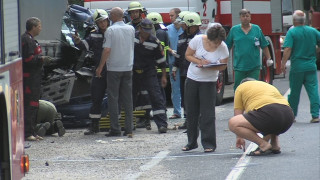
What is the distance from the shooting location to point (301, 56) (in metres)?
13.7

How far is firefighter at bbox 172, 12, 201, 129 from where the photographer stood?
12648 mm

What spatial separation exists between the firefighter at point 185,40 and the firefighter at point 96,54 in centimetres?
118

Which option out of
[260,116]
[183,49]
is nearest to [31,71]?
[183,49]

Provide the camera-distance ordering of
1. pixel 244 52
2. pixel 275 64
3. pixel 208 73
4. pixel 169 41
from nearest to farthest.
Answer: pixel 208 73 → pixel 244 52 → pixel 169 41 → pixel 275 64

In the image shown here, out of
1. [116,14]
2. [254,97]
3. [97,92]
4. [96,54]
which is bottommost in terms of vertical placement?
[97,92]

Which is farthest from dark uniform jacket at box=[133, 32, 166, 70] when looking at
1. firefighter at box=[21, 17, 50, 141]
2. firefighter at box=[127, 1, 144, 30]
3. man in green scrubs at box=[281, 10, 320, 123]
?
man in green scrubs at box=[281, 10, 320, 123]

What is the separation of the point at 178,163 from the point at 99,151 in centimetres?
156

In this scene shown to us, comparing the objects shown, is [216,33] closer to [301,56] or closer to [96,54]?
[96,54]

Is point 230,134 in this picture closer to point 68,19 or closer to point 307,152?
point 307,152

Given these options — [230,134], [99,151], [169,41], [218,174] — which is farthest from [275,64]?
[218,174]

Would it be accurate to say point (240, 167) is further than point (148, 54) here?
No

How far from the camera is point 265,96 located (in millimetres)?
10125

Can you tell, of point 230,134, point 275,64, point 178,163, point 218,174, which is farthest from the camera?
point 275,64

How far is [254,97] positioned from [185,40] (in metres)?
3.41
